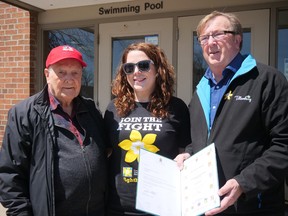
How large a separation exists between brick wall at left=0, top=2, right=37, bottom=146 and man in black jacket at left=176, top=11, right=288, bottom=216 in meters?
4.48

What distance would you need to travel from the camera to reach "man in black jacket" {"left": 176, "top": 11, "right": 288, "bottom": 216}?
6.31ft

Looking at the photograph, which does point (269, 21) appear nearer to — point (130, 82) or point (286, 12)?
point (286, 12)

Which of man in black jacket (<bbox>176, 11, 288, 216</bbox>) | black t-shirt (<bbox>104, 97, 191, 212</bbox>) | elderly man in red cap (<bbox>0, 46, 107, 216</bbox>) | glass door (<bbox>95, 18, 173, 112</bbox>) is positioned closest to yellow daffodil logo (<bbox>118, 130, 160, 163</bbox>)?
black t-shirt (<bbox>104, 97, 191, 212</bbox>)

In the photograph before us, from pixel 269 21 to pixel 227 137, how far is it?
3.18 m

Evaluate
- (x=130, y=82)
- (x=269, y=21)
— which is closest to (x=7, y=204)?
(x=130, y=82)

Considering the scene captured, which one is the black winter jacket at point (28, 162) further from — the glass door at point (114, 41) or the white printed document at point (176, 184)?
the glass door at point (114, 41)

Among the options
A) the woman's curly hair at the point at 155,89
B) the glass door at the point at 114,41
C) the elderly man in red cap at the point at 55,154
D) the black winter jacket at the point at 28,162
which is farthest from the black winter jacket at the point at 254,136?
the glass door at the point at 114,41

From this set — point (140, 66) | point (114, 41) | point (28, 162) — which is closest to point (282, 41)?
point (114, 41)

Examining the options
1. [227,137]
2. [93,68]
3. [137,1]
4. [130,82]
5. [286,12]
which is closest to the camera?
[227,137]

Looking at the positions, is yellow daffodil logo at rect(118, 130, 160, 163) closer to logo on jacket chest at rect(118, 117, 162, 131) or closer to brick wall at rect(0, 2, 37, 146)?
logo on jacket chest at rect(118, 117, 162, 131)

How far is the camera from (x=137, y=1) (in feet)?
18.0

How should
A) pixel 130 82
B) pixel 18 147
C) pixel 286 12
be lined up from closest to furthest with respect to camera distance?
pixel 18 147 < pixel 130 82 < pixel 286 12

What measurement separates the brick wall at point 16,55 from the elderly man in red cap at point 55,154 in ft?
Answer: 12.6

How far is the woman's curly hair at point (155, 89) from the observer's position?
101 inches
